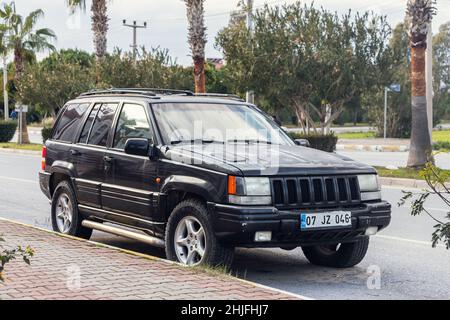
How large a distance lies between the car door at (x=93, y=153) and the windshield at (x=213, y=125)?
93 centimetres

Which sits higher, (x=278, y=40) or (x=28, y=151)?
(x=278, y=40)

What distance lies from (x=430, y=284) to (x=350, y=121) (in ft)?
222

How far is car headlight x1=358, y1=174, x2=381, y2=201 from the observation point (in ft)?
24.7

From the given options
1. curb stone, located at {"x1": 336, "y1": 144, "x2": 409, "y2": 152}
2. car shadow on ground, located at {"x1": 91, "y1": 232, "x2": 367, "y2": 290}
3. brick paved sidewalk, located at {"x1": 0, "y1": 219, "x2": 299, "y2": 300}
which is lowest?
curb stone, located at {"x1": 336, "y1": 144, "x2": 409, "y2": 152}

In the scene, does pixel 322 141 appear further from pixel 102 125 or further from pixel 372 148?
pixel 102 125

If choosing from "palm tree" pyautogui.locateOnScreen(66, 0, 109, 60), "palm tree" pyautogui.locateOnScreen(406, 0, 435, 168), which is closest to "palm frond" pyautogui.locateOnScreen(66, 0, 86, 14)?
"palm tree" pyautogui.locateOnScreen(66, 0, 109, 60)

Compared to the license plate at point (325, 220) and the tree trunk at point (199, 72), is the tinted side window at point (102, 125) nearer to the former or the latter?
A: the license plate at point (325, 220)

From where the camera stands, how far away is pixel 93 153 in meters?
8.84

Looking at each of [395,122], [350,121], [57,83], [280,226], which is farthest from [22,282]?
[350,121]

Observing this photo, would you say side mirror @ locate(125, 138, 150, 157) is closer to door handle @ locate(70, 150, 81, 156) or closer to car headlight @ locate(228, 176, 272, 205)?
car headlight @ locate(228, 176, 272, 205)

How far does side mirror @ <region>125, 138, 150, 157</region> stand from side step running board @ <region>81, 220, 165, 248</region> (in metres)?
0.89

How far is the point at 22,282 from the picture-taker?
6051mm

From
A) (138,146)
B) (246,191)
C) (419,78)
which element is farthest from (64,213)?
(419,78)
